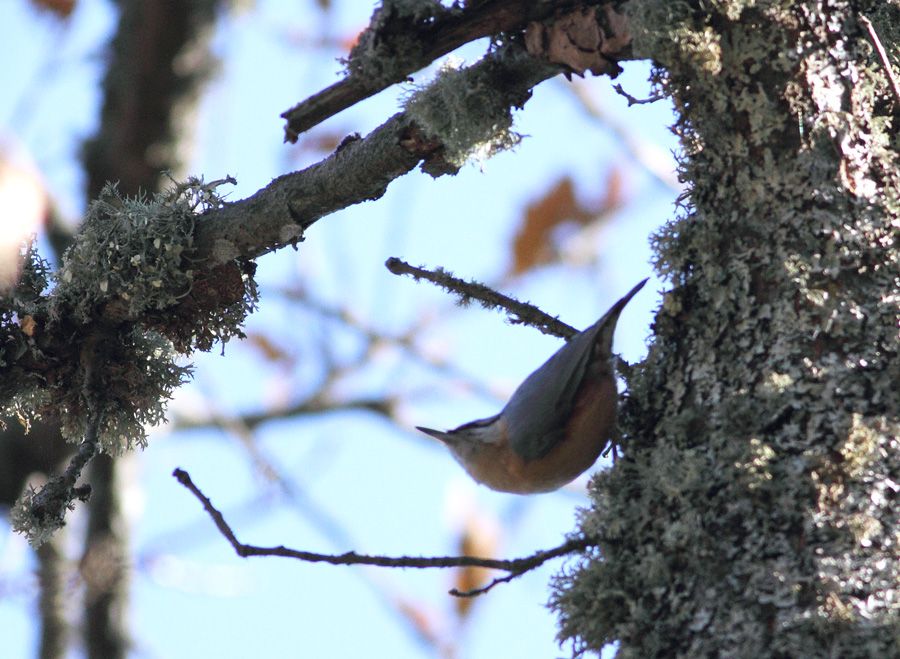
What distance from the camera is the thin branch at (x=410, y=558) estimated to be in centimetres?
151

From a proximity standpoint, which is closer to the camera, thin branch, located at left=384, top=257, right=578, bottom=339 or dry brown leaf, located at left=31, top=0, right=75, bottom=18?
thin branch, located at left=384, top=257, right=578, bottom=339

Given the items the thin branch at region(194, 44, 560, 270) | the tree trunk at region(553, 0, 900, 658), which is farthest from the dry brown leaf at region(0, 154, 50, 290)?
the tree trunk at region(553, 0, 900, 658)

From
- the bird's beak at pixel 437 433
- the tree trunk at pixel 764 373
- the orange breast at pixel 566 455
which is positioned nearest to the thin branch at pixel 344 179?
the tree trunk at pixel 764 373

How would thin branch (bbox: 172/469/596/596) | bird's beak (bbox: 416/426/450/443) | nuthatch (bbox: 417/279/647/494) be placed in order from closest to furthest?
thin branch (bbox: 172/469/596/596), nuthatch (bbox: 417/279/647/494), bird's beak (bbox: 416/426/450/443)

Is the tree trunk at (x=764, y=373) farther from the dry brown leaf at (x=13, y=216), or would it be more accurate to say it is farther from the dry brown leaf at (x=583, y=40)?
the dry brown leaf at (x=13, y=216)

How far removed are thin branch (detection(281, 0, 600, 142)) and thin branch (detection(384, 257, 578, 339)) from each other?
0.35 meters

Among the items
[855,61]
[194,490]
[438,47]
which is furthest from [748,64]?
[194,490]

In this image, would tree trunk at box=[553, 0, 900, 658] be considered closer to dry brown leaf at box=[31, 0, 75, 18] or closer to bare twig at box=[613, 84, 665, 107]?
bare twig at box=[613, 84, 665, 107]

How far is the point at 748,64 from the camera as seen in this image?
1622 millimetres

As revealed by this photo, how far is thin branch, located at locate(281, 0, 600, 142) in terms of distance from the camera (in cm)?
169

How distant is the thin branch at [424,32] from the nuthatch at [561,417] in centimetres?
51

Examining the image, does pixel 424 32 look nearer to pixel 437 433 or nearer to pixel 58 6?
pixel 437 433

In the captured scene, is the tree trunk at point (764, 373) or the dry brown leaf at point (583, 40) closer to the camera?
the tree trunk at point (764, 373)

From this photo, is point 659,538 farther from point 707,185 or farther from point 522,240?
point 522,240
